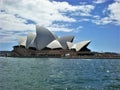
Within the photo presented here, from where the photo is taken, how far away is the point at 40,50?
361ft

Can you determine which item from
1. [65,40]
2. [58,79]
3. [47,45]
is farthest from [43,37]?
[58,79]

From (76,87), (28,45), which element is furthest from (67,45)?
(76,87)

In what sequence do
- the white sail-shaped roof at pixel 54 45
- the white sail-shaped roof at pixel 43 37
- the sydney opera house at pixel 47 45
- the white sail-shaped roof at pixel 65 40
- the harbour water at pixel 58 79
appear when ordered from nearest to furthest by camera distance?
1. the harbour water at pixel 58 79
2. the white sail-shaped roof at pixel 43 37
3. the sydney opera house at pixel 47 45
4. the white sail-shaped roof at pixel 65 40
5. the white sail-shaped roof at pixel 54 45

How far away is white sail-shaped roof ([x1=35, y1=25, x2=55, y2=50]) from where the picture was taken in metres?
97.9

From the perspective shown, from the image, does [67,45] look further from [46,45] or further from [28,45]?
[28,45]

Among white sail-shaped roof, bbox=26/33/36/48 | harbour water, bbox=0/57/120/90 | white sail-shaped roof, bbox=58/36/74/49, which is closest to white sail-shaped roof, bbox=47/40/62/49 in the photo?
white sail-shaped roof, bbox=58/36/74/49

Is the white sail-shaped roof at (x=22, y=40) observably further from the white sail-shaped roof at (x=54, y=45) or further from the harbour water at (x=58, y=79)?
the harbour water at (x=58, y=79)

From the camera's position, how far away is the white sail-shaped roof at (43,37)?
3853 inches

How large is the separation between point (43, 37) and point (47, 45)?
7.48 meters

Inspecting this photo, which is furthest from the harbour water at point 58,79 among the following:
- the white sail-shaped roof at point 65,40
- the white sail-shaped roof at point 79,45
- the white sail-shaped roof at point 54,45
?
the white sail-shaped roof at point 54,45

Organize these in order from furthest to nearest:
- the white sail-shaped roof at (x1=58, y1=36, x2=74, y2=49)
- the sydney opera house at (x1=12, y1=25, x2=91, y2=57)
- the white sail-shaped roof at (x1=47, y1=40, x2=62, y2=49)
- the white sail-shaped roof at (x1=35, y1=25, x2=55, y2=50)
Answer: the white sail-shaped roof at (x1=47, y1=40, x2=62, y2=49)
the white sail-shaped roof at (x1=58, y1=36, x2=74, y2=49)
the sydney opera house at (x1=12, y1=25, x2=91, y2=57)
the white sail-shaped roof at (x1=35, y1=25, x2=55, y2=50)

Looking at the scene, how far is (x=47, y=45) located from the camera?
107 meters

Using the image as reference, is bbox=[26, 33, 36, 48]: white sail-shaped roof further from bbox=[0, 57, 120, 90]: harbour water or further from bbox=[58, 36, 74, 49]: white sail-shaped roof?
bbox=[0, 57, 120, 90]: harbour water

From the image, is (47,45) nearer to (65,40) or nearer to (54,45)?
(54,45)
